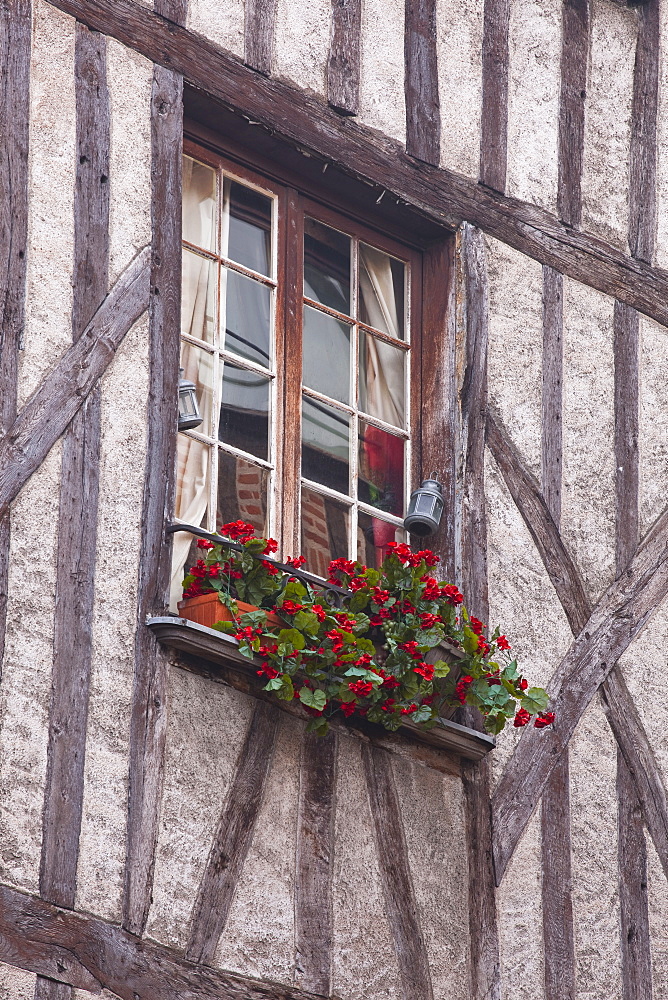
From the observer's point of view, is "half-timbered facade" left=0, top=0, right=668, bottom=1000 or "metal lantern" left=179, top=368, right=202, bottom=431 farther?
"metal lantern" left=179, top=368, right=202, bottom=431

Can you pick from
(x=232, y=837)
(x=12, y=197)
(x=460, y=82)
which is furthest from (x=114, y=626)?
(x=460, y=82)

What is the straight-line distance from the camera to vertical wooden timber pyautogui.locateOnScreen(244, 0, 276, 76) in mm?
6184

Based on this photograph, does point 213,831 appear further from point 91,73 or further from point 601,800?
point 91,73

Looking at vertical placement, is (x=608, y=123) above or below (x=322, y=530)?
above

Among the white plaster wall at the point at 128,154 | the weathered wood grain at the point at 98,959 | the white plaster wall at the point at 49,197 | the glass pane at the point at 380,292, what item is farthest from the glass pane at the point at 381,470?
the weathered wood grain at the point at 98,959

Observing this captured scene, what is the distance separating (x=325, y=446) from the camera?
6230mm

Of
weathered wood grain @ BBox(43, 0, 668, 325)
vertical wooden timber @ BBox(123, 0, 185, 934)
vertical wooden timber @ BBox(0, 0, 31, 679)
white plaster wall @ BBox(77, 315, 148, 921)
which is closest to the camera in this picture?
white plaster wall @ BBox(77, 315, 148, 921)

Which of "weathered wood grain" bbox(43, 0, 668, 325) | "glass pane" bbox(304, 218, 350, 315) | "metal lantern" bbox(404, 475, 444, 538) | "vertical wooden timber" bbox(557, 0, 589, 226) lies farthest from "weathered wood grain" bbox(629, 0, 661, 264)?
"metal lantern" bbox(404, 475, 444, 538)

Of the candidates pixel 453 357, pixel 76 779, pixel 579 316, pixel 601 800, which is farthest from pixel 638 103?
pixel 76 779

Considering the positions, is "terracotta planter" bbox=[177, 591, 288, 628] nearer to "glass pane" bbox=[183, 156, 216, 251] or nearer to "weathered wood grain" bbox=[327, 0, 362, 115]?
"glass pane" bbox=[183, 156, 216, 251]

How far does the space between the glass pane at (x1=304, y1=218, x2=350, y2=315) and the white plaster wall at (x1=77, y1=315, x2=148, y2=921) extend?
1066 millimetres

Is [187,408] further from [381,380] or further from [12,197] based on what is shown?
[381,380]

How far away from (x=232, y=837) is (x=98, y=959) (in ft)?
1.89

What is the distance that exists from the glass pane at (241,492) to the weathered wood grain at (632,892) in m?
1.54
